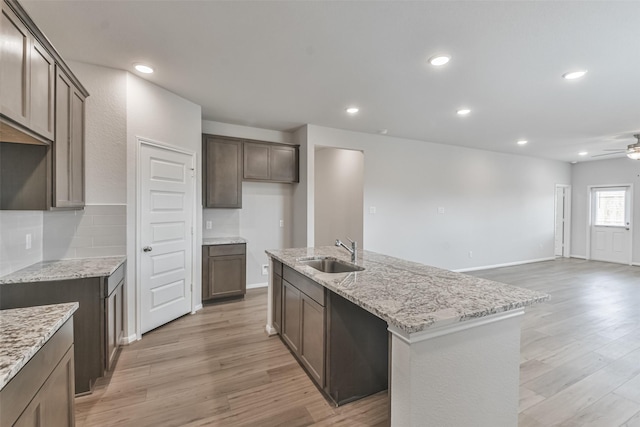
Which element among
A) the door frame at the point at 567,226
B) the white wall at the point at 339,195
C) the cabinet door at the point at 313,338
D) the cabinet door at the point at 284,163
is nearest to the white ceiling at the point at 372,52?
the cabinet door at the point at 284,163

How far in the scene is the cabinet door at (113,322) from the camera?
2.28m

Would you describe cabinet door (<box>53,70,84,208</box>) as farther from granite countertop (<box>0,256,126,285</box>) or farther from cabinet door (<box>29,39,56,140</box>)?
granite countertop (<box>0,256,126,285</box>)

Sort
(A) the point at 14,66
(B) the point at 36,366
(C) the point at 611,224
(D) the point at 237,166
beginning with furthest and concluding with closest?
(C) the point at 611,224 → (D) the point at 237,166 → (A) the point at 14,66 → (B) the point at 36,366

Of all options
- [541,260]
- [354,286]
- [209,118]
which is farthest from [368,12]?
[541,260]

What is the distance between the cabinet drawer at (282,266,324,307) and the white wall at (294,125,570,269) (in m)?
2.00

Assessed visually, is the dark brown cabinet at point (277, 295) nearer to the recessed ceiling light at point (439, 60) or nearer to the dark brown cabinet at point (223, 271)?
the dark brown cabinet at point (223, 271)

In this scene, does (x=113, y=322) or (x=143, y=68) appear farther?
(x=143, y=68)

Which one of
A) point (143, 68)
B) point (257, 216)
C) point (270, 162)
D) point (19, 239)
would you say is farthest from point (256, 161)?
point (19, 239)

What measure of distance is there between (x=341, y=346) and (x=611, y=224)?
30.3 feet

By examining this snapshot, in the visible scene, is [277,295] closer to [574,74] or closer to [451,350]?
[451,350]

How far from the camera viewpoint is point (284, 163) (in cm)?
472

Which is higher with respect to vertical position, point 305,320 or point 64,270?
point 64,270

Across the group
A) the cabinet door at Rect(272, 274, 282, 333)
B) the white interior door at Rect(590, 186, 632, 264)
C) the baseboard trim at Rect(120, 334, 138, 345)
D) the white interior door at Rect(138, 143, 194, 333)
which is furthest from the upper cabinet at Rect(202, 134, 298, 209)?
the white interior door at Rect(590, 186, 632, 264)

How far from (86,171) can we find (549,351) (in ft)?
15.7
